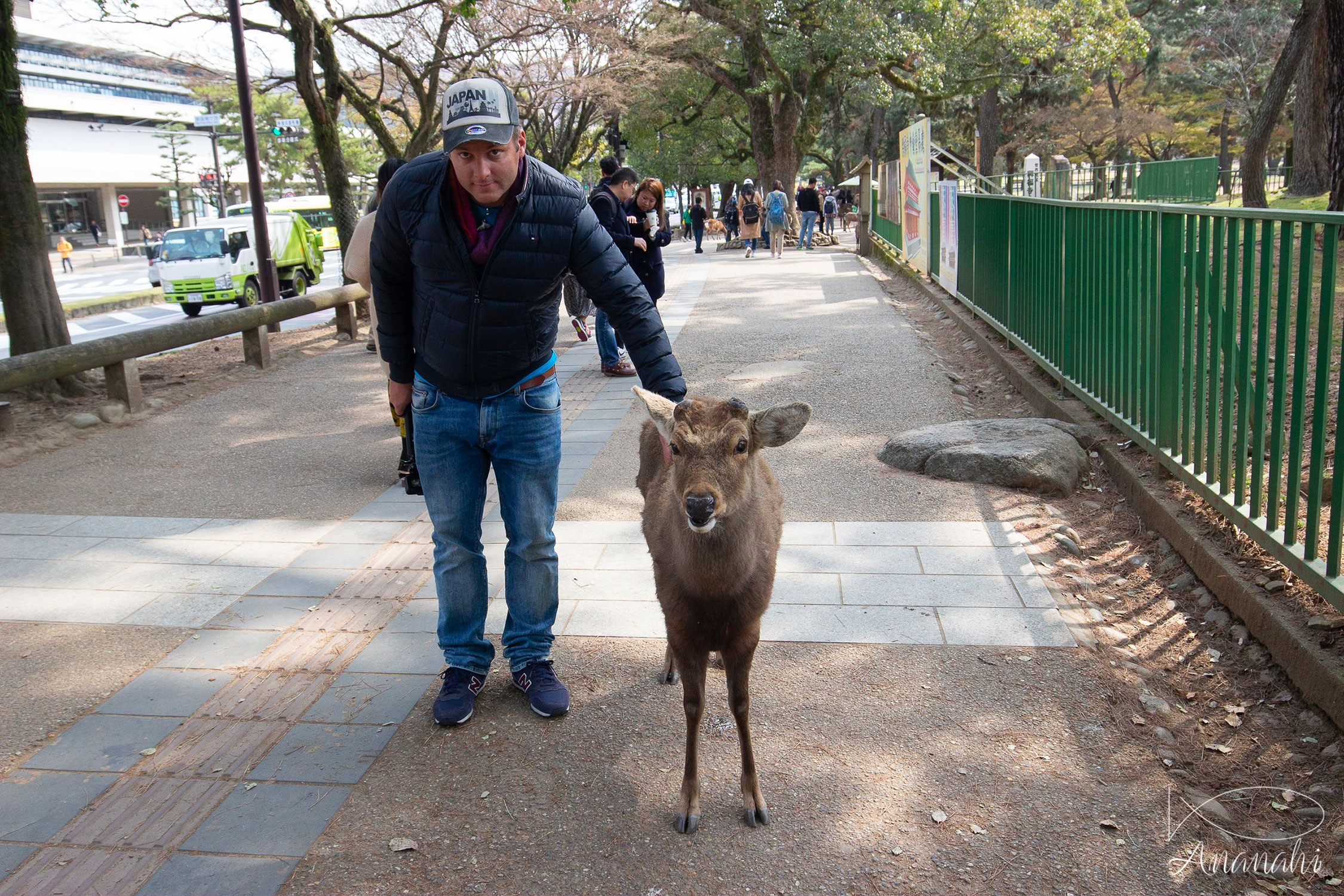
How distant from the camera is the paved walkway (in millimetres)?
3238

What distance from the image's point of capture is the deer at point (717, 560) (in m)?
3.14

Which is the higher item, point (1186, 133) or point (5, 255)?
point (1186, 133)

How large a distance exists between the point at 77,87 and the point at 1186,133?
2377 inches

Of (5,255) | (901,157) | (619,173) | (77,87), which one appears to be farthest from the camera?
(77,87)

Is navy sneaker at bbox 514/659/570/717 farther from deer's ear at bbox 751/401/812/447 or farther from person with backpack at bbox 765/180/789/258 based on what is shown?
person with backpack at bbox 765/180/789/258

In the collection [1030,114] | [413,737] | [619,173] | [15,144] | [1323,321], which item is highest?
[1030,114]

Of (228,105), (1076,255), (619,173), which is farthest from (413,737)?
(228,105)

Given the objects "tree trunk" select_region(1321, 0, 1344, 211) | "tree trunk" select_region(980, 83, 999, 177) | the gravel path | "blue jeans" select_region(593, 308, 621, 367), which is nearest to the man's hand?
the gravel path

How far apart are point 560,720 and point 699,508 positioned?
4.57ft

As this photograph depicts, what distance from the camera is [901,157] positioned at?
19453 millimetres

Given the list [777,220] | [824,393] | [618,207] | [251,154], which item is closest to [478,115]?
[618,207]

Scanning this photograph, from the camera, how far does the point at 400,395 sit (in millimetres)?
3936

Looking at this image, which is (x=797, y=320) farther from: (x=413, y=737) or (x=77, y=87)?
(x=77, y=87)

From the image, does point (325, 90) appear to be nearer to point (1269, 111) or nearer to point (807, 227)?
point (807, 227)
